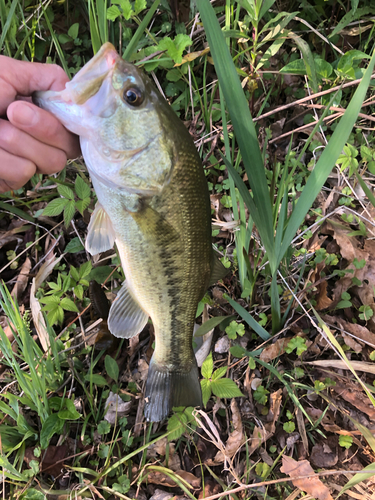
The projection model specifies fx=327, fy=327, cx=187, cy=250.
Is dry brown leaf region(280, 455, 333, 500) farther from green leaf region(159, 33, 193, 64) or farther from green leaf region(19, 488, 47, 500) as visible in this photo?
green leaf region(159, 33, 193, 64)

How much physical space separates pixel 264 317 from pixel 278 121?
1689 millimetres

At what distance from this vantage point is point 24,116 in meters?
1.42

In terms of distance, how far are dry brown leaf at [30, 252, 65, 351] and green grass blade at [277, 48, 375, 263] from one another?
1818 mm

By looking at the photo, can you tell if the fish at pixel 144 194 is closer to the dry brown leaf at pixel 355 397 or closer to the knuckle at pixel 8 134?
the knuckle at pixel 8 134

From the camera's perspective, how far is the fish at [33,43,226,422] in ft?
4.48

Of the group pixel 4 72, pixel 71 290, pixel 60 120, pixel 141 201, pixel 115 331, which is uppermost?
pixel 4 72

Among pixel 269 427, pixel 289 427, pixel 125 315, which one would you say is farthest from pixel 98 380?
pixel 289 427

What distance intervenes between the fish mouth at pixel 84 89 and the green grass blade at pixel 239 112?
449mm

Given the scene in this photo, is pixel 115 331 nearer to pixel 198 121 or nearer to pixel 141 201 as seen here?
pixel 141 201

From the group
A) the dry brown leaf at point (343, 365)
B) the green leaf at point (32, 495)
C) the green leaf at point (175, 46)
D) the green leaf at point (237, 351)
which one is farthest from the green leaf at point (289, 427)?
the green leaf at point (175, 46)

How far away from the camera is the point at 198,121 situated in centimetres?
277

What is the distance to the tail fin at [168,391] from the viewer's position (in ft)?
5.86

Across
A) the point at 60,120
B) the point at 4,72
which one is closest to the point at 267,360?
the point at 60,120

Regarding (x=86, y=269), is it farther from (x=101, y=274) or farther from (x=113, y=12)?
(x=113, y=12)
